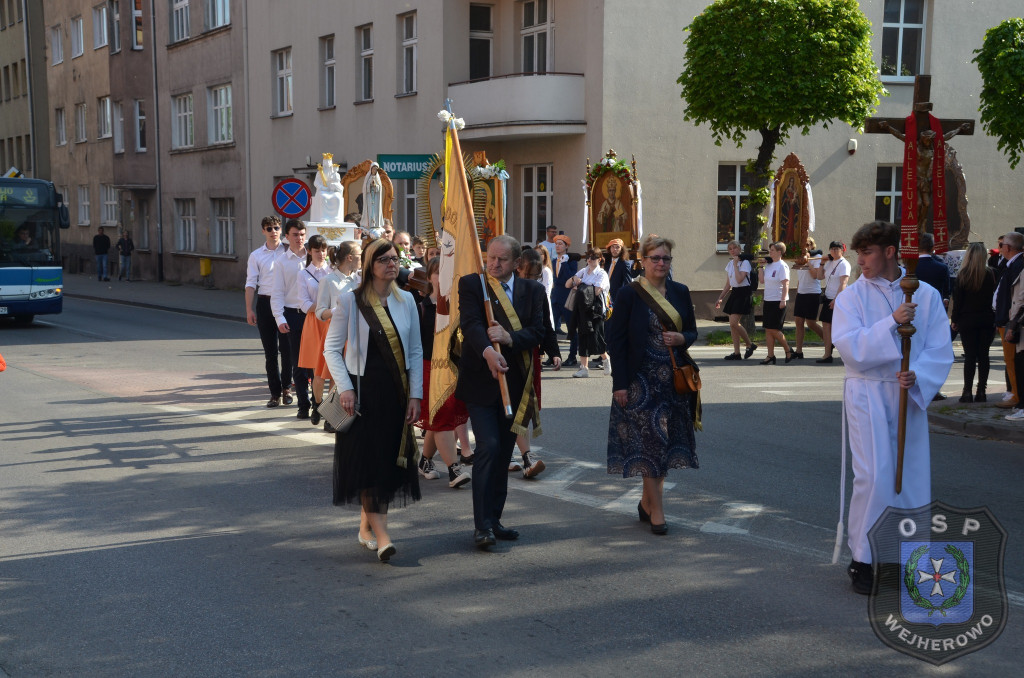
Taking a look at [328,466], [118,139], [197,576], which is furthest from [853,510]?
[118,139]

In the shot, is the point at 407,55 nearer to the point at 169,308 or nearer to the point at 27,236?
the point at 169,308

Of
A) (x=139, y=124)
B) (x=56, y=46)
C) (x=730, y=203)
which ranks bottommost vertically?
(x=730, y=203)

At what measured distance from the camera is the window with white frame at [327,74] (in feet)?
101

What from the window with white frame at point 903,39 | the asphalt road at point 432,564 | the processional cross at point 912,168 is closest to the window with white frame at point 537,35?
the window with white frame at point 903,39

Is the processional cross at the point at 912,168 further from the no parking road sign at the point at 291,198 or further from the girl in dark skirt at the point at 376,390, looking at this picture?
the no parking road sign at the point at 291,198

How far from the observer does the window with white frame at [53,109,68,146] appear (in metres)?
48.5

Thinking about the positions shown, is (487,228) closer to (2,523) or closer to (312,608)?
(2,523)

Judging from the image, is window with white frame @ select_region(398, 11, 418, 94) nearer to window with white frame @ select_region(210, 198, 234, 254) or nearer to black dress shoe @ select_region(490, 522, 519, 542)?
window with white frame @ select_region(210, 198, 234, 254)

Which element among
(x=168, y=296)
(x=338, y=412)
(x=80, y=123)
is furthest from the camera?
(x=80, y=123)

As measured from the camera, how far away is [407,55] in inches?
1078

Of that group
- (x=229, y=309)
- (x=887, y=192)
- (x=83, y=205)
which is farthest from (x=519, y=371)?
(x=83, y=205)

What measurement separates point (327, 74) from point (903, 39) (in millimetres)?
15409

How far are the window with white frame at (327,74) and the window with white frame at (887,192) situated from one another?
14946 millimetres

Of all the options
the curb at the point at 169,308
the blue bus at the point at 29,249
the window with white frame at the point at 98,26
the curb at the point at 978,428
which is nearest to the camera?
the curb at the point at 978,428
